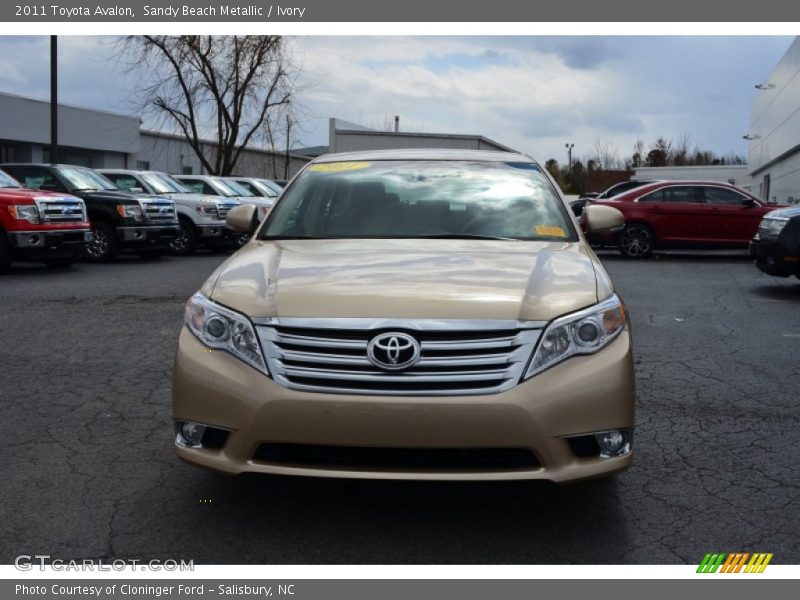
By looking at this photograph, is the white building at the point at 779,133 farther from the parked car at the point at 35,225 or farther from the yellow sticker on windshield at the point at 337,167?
the yellow sticker on windshield at the point at 337,167

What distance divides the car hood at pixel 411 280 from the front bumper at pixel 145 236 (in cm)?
1311

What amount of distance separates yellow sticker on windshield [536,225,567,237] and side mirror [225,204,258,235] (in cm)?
170

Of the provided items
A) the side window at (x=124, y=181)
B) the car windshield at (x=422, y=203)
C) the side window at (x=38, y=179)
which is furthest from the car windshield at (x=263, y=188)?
the car windshield at (x=422, y=203)

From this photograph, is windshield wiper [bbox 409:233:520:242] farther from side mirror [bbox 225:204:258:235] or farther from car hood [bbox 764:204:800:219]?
car hood [bbox 764:204:800:219]

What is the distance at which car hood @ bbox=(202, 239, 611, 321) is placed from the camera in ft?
12.1

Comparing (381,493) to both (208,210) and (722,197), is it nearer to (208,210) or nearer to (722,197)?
(208,210)

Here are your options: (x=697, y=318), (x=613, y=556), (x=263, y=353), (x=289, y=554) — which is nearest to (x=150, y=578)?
(x=289, y=554)

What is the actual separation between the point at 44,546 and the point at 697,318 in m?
7.88

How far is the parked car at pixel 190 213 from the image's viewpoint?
1991 centimetres

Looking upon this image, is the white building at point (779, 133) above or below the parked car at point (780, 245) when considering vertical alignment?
above

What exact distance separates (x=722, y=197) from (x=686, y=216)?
875 millimetres

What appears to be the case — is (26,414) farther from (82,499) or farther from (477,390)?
(477,390)

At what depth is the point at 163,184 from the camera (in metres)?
20.4

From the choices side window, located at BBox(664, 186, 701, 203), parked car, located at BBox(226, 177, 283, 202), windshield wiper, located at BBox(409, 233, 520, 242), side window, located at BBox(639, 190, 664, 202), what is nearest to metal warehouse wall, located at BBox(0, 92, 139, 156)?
parked car, located at BBox(226, 177, 283, 202)
